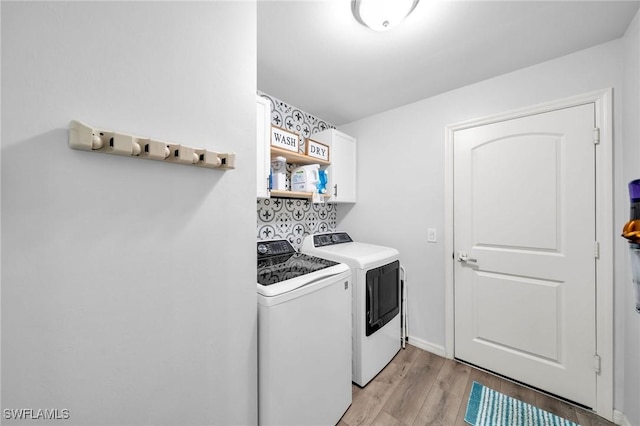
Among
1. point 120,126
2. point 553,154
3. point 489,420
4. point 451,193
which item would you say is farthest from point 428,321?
point 120,126

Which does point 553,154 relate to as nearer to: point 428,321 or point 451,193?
point 451,193

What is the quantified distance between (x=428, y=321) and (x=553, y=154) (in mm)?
1687

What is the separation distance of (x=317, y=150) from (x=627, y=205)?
7.01 feet

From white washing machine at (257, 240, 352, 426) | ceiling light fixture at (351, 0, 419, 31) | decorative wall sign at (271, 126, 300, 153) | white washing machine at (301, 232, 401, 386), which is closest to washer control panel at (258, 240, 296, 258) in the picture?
white washing machine at (301, 232, 401, 386)

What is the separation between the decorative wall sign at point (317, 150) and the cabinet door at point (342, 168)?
0.09 meters

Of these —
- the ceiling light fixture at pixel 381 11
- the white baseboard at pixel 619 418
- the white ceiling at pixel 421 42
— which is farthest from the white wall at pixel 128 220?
the white baseboard at pixel 619 418

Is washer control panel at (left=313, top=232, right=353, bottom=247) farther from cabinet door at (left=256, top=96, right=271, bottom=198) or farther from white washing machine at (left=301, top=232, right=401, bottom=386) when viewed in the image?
cabinet door at (left=256, top=96, right=271, bottom=198)

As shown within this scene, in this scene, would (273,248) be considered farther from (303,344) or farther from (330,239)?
(303,344)

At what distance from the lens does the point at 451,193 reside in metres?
1.99

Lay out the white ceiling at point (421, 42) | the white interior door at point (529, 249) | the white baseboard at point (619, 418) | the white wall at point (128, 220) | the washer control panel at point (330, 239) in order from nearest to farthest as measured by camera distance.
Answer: the white wall at point (128, 220) → the white ceiling at point (421, 42) → the white baseboard at point (619, 418) → the white interior door at point (529, 249) → the washer control panel at point (330, 239)

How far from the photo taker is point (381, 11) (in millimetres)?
1144

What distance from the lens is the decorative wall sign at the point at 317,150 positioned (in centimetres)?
210

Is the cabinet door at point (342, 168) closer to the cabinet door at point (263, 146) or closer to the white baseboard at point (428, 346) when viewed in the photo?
the cabinet door at point (263, 146)

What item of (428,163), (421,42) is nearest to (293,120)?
(421,42)
